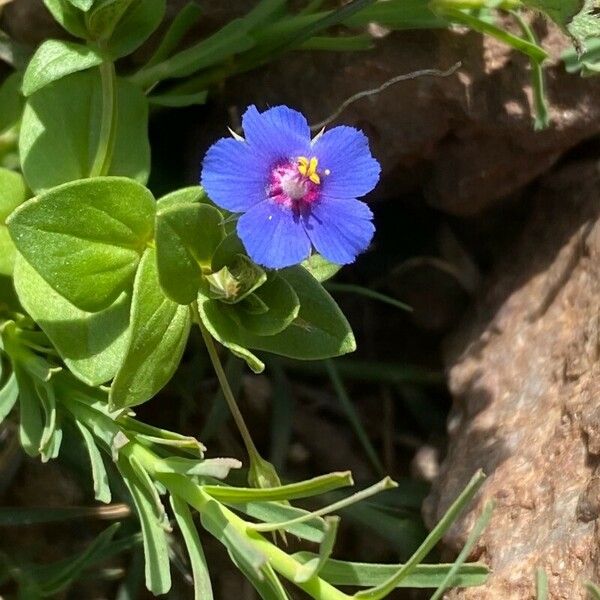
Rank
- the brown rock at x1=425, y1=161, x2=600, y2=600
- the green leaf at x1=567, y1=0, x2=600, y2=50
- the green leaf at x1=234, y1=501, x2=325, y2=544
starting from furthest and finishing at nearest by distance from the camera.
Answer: the green leaf at x1=567, y1=0, x2=600, y2=50 → the brown rock at x1=425, y1=161, x2=600, y2=600 → the green leaf at x1=234, y1=501, x2=325, y2=544

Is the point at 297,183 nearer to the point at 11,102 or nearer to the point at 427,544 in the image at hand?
the point at 427,544

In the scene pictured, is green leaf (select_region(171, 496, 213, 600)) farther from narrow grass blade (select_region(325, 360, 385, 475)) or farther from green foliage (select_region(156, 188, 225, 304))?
narrow grass blade (select_region(325, 360, 385, 475))

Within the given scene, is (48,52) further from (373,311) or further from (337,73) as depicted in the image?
(373,311)

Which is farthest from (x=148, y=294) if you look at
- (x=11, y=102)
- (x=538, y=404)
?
(x=538, y=404)

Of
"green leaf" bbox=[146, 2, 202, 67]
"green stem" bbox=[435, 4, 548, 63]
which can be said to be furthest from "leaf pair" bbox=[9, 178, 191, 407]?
"green stem" bbox=[435, 4, 548, 63]

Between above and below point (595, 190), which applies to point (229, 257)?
above

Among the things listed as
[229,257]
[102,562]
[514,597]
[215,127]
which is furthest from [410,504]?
[215,127]
